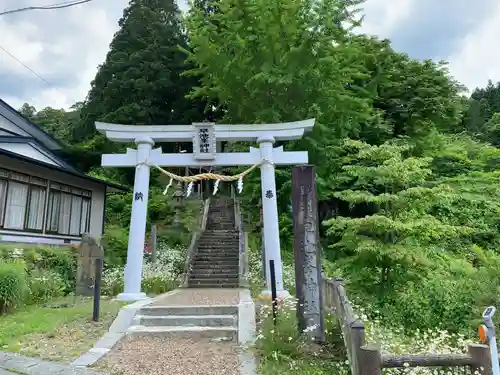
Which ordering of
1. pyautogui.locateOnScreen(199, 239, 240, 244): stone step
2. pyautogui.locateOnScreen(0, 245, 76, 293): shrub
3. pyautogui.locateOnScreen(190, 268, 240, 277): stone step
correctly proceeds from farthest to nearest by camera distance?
pyautogui.locateOnScreen(199, 239, 240, 244): stone step
pyautogui.locateOnScreen(190, 268, 240, 277): stone step
pyautogui.locateOnScreen(0, 245, 76, 293): shrub

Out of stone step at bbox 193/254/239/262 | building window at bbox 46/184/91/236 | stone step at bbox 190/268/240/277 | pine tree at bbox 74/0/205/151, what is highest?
pine tree at bbox 74/0/205/151

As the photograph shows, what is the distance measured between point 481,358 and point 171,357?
428 centimetres

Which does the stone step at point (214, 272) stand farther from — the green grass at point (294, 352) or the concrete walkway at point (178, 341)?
the green grass at point (294, 352)

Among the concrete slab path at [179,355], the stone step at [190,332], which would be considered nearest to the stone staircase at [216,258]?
the stone step at [190,332]

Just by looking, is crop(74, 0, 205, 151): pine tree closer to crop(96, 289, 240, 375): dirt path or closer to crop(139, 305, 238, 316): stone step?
crop(139, 305, 238, 316): stone step

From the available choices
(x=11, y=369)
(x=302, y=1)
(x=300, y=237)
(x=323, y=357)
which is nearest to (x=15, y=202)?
(x=11, y=369)

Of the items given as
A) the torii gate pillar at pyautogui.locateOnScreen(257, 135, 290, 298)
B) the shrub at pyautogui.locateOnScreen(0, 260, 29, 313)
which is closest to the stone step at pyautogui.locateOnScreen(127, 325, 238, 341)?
the shrub at pyautogui.locateOnScreen(0, 260, 29, 313)

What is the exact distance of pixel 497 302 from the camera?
8.79 meters

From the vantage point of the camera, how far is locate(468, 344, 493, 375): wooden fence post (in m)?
3.91

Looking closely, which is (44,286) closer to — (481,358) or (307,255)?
(307,255)

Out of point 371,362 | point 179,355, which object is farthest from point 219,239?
point 371,362

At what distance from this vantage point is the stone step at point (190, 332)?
735 centimetres

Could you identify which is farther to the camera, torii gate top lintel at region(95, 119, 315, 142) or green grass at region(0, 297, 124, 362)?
torii gate top lintel at region(95, 119, 315, 142)

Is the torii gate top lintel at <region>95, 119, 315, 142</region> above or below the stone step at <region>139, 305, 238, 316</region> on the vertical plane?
above
